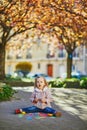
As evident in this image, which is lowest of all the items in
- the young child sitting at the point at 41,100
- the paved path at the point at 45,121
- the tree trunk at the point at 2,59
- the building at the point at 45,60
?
the paved path at the point at 45,121

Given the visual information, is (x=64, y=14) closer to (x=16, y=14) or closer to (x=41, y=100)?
(x=16, y=14)

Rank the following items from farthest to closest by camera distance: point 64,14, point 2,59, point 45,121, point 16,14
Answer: point 2,59, point 16,14, point 64,14, point 45,121

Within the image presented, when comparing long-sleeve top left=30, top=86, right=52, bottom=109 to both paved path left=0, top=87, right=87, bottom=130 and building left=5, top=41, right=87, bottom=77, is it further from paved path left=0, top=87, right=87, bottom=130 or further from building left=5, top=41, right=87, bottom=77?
building left=5, top=41, right=87, bottom=77

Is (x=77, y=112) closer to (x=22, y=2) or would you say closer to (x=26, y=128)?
(x=26, y=128)

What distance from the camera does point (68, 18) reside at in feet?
72.6

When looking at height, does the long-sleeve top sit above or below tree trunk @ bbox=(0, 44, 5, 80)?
below

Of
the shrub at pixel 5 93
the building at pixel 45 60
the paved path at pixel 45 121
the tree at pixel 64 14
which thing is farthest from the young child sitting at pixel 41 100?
the building at pixel 45 60

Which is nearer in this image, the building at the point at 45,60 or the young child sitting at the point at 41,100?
the young child sitting at the point at 41,100

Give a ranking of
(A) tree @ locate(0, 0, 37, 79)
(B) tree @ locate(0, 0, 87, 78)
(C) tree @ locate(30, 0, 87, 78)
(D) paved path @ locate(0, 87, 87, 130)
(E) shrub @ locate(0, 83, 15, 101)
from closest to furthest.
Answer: (D) paved path @ locate(0, 87, 87, 130) → (E) shrub @ locate(0, 83, 15, 101) → (C) tree @ locate(30, 0, 87, 78) → (B) tree @ locate(0, 0, 87, 78) → (A) tree @ locate(0, 0, 37, 79)

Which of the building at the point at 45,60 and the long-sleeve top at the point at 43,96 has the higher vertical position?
the building at the point at 45,60

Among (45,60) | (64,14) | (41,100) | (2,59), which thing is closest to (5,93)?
(41,100)

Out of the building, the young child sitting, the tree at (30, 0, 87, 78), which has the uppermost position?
the building

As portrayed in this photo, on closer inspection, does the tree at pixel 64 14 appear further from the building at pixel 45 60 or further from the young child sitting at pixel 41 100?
the building at pixel 45 60

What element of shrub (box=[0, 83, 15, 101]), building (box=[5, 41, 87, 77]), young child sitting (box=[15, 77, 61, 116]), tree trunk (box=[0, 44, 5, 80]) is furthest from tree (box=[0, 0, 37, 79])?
building (box=[5, 41, 87, 77])
